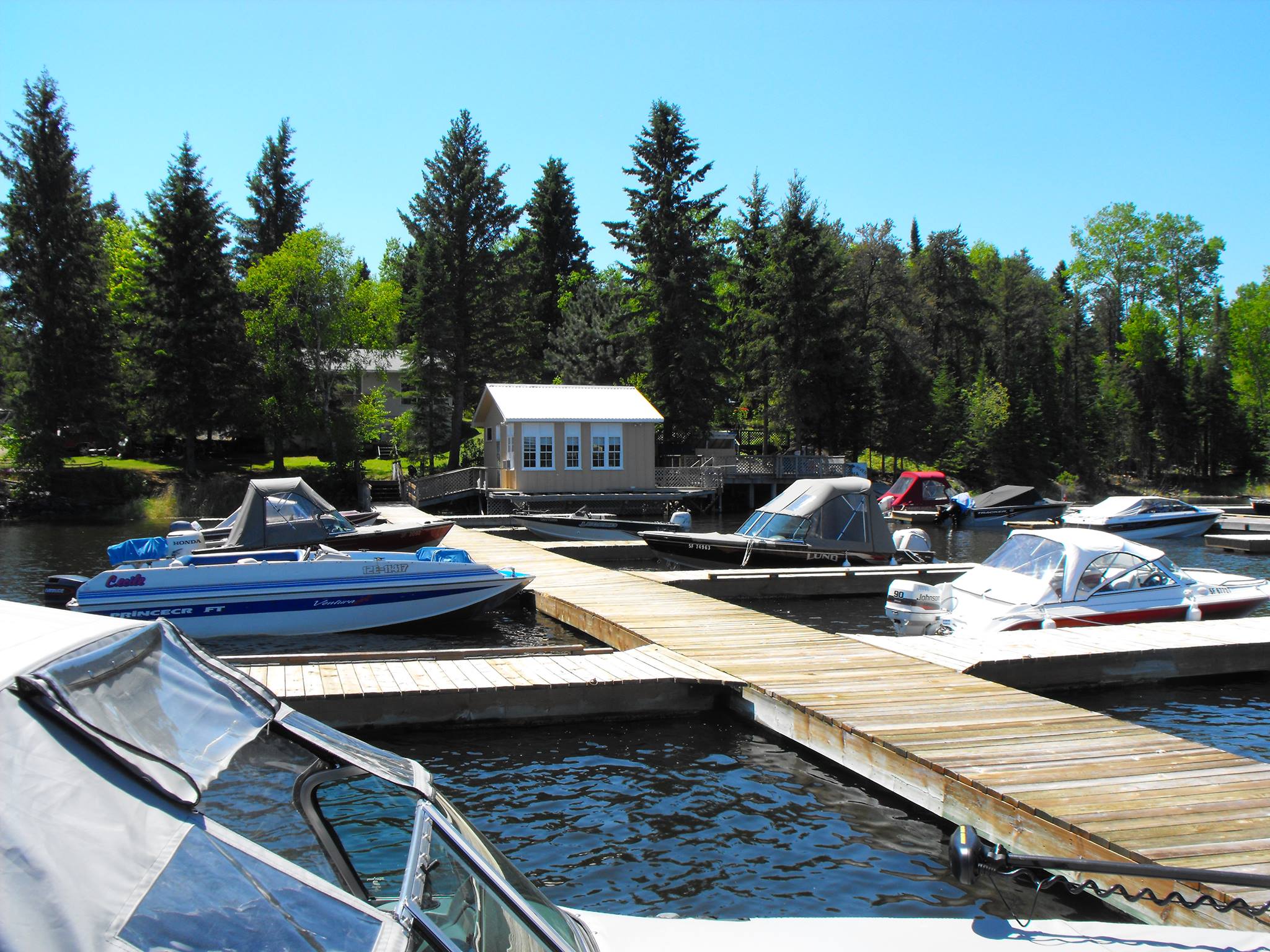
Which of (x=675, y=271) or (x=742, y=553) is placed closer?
(x=742, y=553)

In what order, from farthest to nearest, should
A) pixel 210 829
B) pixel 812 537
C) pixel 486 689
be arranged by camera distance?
pixel 812 537 → pixel 486 689 → pixel 210 829

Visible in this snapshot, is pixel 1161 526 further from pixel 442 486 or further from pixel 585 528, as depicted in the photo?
pixel 442 486

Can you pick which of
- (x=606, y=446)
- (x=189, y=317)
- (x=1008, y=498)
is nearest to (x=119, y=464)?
(x=189, y=317)

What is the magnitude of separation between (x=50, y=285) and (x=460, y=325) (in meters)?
17.3

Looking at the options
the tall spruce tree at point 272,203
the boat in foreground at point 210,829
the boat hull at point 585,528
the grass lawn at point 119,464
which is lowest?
the boat hull at point 585,528

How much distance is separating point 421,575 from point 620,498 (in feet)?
73.4

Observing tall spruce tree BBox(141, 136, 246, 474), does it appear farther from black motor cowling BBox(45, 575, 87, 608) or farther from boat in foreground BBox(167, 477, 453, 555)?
black motor cowling BBox(45, 575, 87, 608)

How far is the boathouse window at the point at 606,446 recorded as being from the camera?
3712cm

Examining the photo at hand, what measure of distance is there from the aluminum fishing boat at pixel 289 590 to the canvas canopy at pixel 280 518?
1.87m

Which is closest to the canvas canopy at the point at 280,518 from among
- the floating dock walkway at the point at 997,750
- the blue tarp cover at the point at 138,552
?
the blue tarp cover at the point at 138,552

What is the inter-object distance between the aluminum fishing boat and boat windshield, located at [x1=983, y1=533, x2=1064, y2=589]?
276 inches

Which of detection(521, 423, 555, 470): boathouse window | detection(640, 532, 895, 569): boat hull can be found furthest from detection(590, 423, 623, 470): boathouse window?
detection(640, 532, 895, 569): boat hull

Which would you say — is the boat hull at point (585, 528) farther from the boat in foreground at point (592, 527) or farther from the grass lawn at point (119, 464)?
the grass lawn at point (119, 464)

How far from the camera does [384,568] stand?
13.4m
